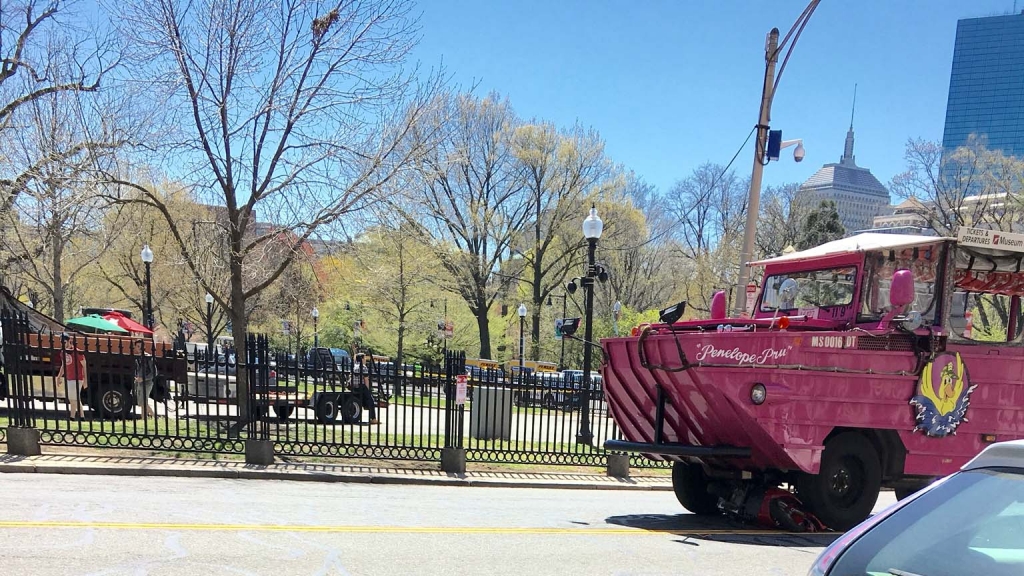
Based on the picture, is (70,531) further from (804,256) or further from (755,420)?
(804,256)

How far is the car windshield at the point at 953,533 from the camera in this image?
2.20 meters

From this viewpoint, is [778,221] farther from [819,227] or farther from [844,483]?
[844,483]

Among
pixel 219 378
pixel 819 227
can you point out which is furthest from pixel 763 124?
pixel 819 227

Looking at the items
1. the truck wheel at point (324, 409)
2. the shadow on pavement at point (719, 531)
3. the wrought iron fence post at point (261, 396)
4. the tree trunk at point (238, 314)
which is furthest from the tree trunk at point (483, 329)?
the shadow on pavement at point (719, 531)

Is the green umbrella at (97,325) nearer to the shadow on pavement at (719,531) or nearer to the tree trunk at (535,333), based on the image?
the shadow on pavement at (719,531)

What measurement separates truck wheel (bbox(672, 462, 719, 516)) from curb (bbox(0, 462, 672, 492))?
2.95 m

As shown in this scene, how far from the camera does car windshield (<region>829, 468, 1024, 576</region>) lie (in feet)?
7.21

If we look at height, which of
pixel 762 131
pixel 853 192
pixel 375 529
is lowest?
pixel 375 529

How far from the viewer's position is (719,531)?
694cm

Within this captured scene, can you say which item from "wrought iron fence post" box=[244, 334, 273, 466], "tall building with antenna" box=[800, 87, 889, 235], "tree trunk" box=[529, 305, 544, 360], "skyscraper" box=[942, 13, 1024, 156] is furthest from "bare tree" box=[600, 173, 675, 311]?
"skyscraper" box=[942, 13, 1024, 156]

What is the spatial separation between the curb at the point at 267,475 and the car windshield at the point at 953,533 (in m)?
8.16

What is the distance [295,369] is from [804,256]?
24.2ft

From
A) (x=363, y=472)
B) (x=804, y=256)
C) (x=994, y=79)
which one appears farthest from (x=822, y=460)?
(x=994, y=79)

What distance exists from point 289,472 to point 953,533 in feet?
28.9
